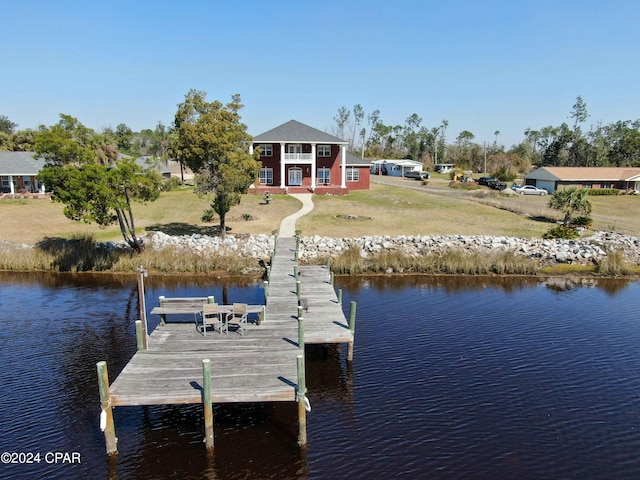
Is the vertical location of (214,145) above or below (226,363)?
above

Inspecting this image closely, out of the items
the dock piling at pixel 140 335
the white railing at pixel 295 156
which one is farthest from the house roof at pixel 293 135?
the dock piling at pixel 140 335

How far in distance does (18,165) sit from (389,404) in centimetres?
5661

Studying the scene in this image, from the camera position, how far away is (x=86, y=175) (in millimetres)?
27875

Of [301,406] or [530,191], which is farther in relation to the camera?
[530,191]

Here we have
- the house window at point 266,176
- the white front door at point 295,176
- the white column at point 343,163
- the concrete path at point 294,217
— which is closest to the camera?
the concrete path at point 294,217

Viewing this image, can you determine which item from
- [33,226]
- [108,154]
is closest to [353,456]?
[108,154]

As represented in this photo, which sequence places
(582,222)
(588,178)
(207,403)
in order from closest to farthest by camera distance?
(207,403)
(582,222)
(588,178)

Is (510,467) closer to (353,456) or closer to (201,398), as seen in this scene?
(353,456)

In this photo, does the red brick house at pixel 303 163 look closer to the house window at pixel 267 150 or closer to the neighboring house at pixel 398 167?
the house window at pixel 267 150

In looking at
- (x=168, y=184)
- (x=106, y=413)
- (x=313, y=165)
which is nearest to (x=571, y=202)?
(x=313, y=165)

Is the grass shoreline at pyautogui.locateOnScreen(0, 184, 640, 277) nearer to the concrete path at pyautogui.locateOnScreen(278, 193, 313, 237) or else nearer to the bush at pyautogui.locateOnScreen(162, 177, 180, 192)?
the concrete path at pyautogui.locateOnScreen(278, 193, 313, 237)

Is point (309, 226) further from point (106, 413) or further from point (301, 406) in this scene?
point (106, 413)

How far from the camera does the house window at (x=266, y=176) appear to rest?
5906 centimetres

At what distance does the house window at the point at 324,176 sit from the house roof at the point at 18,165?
3144 centimetres
